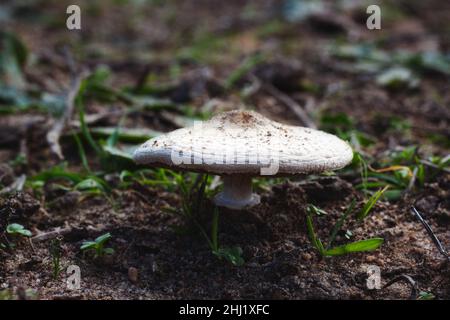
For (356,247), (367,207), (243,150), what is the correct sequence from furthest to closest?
(367,207)
(356,247)
(243,150)

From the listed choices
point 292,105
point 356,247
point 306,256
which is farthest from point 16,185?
point 292,105

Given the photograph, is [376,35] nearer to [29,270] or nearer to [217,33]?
[217,33]

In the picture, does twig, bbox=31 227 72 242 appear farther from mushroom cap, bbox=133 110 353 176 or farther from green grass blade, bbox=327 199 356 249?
green grass blade, bbox=327 199 356 249

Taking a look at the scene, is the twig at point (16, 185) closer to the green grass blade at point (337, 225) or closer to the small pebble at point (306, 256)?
the small pebble at point (306, 256)

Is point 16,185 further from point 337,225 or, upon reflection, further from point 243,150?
point 337,225

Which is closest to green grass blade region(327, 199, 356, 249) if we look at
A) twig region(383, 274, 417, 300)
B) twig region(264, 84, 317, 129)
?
twig region(383, 274, 417, 300)

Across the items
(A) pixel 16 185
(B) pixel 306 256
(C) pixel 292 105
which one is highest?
(C) pixel 292 105
